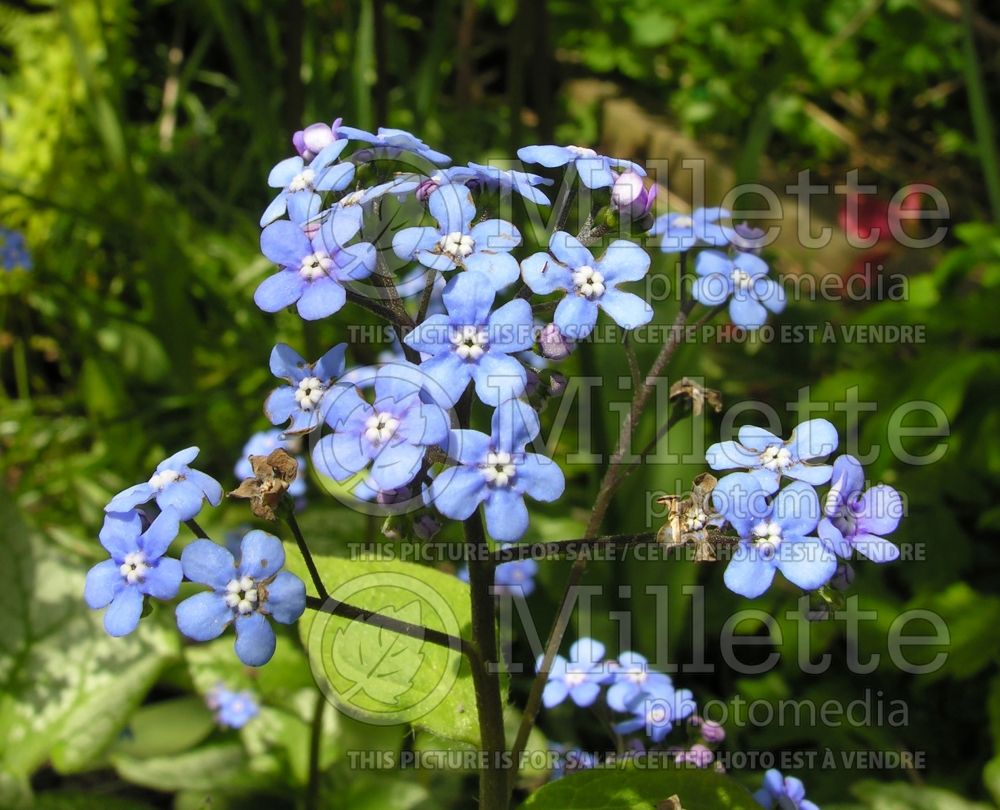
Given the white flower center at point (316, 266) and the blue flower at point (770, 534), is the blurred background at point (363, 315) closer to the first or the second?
the blue flower at point (770, 534)

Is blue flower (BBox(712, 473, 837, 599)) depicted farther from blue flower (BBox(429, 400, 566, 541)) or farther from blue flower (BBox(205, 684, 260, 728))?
blue flower (BBox(205, 684, 260, 728))

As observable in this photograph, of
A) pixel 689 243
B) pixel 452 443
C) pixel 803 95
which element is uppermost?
pixel 803 95

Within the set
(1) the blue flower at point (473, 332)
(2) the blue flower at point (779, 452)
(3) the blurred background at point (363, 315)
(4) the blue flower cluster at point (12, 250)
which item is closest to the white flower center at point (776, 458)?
(2) the blue flower at point (779, 452)

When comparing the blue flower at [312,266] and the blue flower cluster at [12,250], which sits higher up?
the blue flower cluster at [12,250]

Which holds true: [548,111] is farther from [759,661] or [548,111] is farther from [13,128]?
[13,128]

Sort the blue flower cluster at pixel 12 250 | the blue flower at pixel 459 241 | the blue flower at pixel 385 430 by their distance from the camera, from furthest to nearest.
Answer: the blue flower cluster at pixel 12 250, the blue flower at pixel 459 241, the blue flower at pixel 385 430

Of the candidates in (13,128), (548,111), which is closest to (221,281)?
(13,128)
